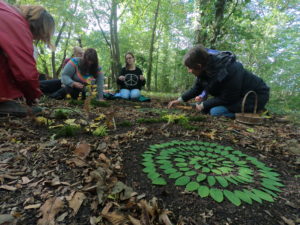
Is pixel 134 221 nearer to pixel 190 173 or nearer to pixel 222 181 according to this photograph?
pixel 190 173

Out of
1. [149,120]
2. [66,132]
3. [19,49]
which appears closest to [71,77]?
[19,49]

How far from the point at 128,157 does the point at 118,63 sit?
9.48m

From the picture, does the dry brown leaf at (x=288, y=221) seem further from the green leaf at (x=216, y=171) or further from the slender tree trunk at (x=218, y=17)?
the slender tree trunk at (x=218, y=17)

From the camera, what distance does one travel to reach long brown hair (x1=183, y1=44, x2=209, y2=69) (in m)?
3.20

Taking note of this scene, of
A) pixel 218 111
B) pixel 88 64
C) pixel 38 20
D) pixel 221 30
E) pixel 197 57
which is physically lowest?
pixel 218 111

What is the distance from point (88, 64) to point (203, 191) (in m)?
3.97

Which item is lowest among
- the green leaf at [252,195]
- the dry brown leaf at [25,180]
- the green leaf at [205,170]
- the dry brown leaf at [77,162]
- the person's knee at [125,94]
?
the green leaf at [252,195]

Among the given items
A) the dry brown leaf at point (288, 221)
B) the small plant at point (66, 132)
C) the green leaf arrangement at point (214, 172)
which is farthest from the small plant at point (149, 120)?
the dry brown leaf at point (288, 221)

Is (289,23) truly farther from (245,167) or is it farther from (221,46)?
(245,167)

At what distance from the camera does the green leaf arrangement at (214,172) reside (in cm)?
118

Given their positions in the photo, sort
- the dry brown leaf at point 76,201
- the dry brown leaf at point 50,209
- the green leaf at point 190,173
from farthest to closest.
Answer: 1. the green leaf at point 190,173
2. the dry brown leaf at point 76,201
3. the dry brown leaf at point 50,209

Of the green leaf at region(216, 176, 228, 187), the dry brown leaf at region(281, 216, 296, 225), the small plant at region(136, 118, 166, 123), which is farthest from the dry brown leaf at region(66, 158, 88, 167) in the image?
the small plant at region(136, 118, 166, 123)

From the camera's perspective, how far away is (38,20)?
8.16ft

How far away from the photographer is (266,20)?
9.55 meters
